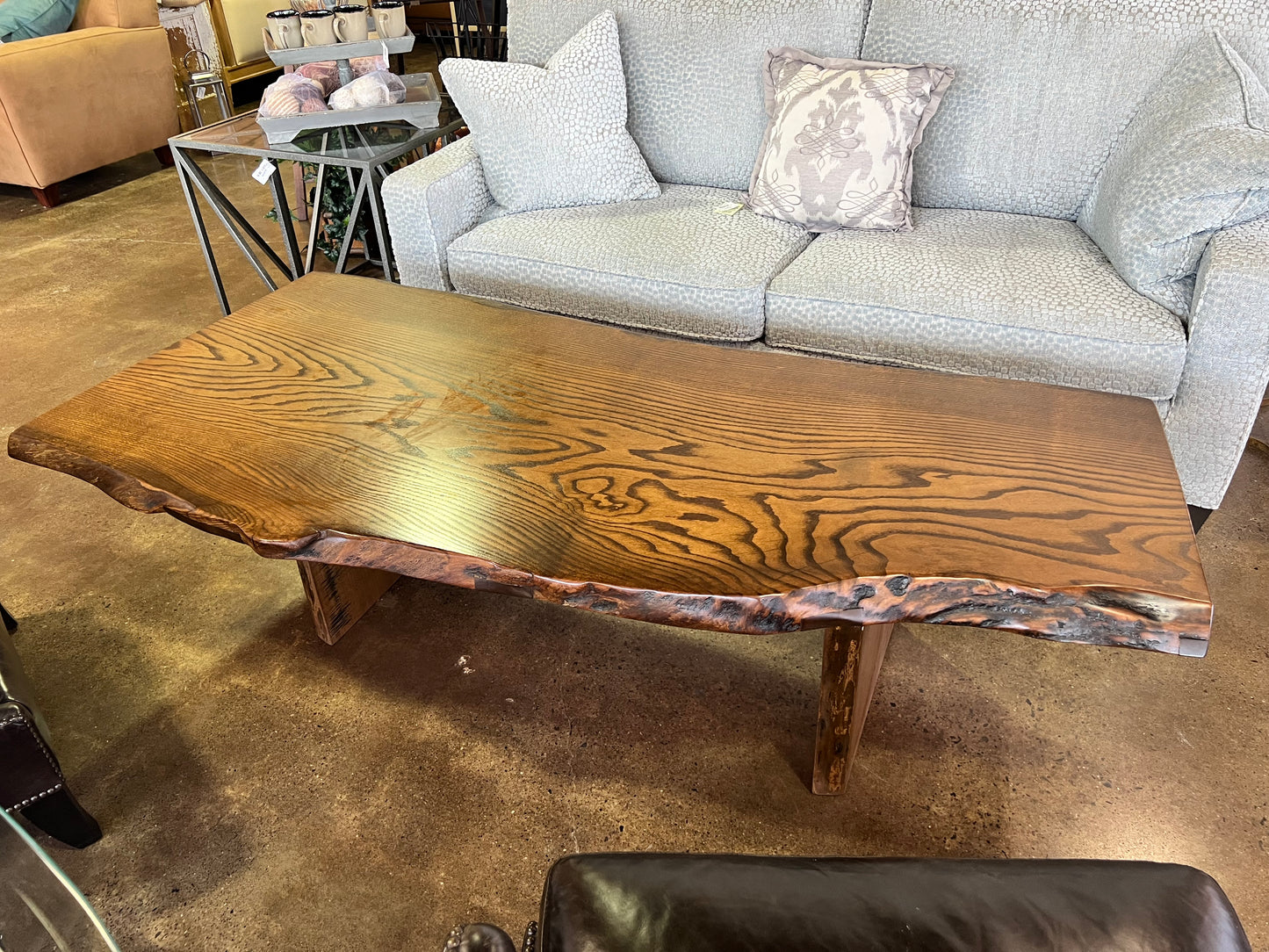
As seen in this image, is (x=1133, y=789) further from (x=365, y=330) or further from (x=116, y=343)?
(x=116, y=343)

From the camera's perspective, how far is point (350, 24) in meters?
2.21

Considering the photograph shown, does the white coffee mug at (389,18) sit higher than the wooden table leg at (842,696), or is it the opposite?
the white coffee mug at (389,18)

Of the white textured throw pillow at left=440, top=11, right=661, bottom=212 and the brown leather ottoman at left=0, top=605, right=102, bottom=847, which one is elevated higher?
the white textured throw pillow at left=440, top=11, right=661, bottom=212

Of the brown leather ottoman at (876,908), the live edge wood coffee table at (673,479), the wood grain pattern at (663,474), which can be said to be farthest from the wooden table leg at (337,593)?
the brown leather ottoman at (876,908)

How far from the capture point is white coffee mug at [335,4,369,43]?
7.20 ft

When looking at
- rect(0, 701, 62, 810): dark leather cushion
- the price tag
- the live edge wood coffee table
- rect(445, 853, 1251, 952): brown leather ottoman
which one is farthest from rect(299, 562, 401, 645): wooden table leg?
the price tag

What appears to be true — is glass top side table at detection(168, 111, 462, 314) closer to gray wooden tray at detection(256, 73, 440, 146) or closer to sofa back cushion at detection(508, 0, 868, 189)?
gray wooden tray at detection(256, 73, 440, 146)

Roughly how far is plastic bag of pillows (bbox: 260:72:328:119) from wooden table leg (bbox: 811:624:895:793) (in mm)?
1939

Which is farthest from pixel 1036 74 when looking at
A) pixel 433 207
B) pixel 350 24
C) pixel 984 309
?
pixel 350 24

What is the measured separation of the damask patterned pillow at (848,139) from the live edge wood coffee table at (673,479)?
68 centimetres

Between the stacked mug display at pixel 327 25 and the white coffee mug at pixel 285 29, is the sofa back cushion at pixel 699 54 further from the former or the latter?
the white coffee mug at pixel 285 29

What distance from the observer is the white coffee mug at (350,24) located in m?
2.20

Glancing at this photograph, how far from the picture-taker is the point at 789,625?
0.97 meters

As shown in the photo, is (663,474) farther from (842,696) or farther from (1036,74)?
(1036,74)
